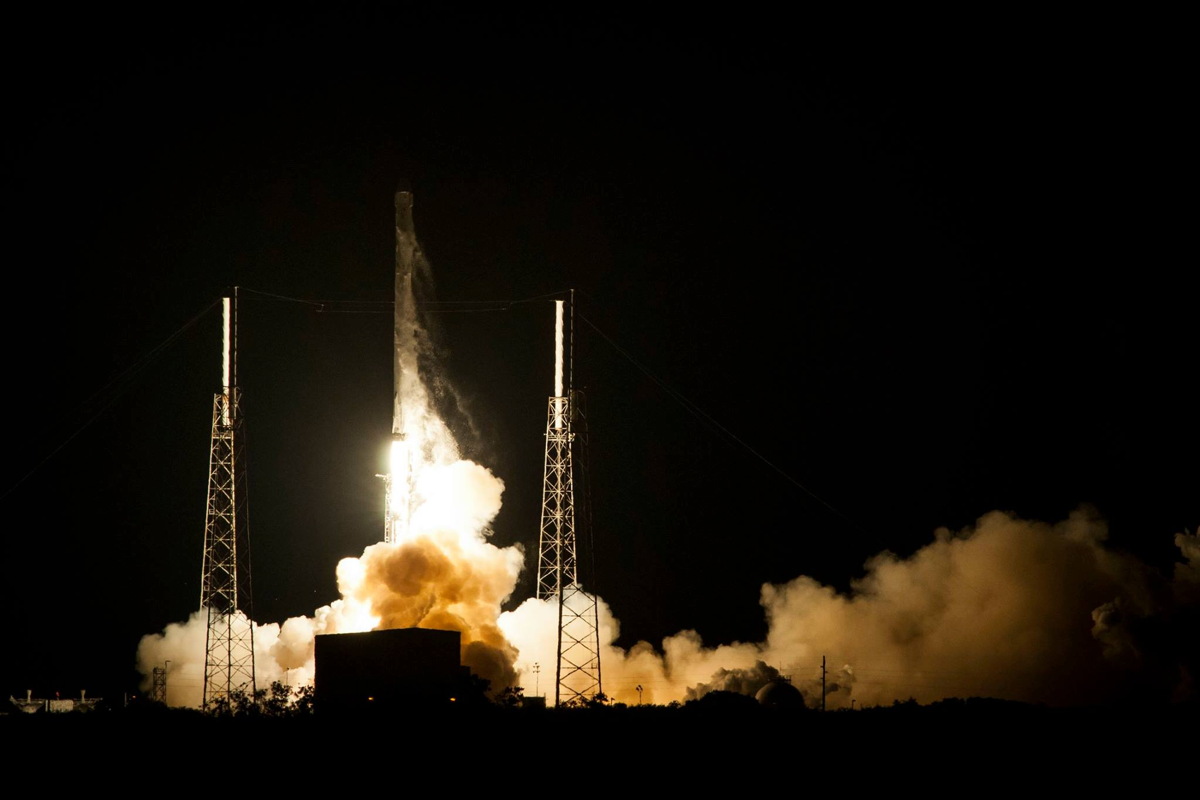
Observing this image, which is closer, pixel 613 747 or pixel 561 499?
pixel 613 747

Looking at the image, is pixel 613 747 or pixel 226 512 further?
pixel 226 512

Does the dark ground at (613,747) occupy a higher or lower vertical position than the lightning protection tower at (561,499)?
lower

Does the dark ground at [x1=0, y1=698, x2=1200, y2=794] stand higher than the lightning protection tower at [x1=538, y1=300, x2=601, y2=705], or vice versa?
the lightning protection tower at [x1=538, y1=300, x2=601, y2=705]

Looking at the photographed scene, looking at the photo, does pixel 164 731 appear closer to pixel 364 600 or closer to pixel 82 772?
pixel 82 772

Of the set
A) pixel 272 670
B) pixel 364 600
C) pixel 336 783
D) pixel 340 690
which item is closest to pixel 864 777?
pixel 336 783

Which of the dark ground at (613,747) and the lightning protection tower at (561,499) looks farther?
the lightning protection tower at (561,499)

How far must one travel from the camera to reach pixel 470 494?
230 feet

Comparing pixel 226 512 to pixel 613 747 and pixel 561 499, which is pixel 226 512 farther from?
pixel 613 747

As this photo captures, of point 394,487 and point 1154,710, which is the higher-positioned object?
point 394,487

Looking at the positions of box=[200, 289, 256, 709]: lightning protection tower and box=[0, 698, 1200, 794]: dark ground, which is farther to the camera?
box=[200, 289, 256, 709]: lightning protection tower

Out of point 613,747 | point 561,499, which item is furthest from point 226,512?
point 613,747

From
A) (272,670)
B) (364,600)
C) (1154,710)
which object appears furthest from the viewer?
(272,670)

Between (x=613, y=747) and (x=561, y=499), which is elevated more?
(x=561, y=499)

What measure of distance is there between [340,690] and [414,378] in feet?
54.5
